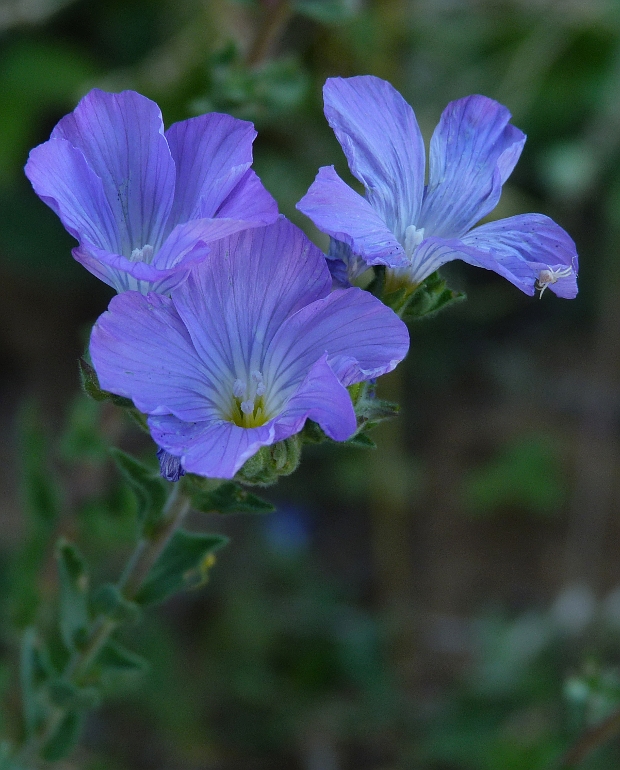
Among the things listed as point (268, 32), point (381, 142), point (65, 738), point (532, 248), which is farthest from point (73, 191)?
point (65, 738)

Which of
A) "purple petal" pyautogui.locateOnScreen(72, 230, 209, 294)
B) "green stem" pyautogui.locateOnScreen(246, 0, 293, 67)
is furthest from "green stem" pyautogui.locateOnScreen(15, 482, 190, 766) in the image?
"green stem" pyautogui.locateOnScreen(246, 0, 293, 67)

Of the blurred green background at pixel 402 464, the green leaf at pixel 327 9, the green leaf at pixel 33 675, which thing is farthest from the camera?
the blurred green background at pixel 402 464

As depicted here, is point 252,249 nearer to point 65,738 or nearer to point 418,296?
point 418,296

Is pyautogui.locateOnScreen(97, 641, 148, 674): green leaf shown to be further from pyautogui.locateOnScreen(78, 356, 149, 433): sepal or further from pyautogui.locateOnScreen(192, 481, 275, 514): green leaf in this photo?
pyautogui.locateOnScreen(78, 356, 149, 433): sepal

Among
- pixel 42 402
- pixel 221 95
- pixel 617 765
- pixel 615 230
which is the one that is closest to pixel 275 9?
pixel 221 95

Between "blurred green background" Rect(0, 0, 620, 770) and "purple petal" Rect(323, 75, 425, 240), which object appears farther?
"blurred green background" Rect(0, 0, 620, 770)

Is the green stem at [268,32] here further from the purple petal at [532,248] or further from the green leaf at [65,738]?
the green leaf at [65,738]

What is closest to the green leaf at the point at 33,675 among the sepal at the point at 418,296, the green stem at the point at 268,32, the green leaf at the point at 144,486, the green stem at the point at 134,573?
the green stem at the point at 134,573
